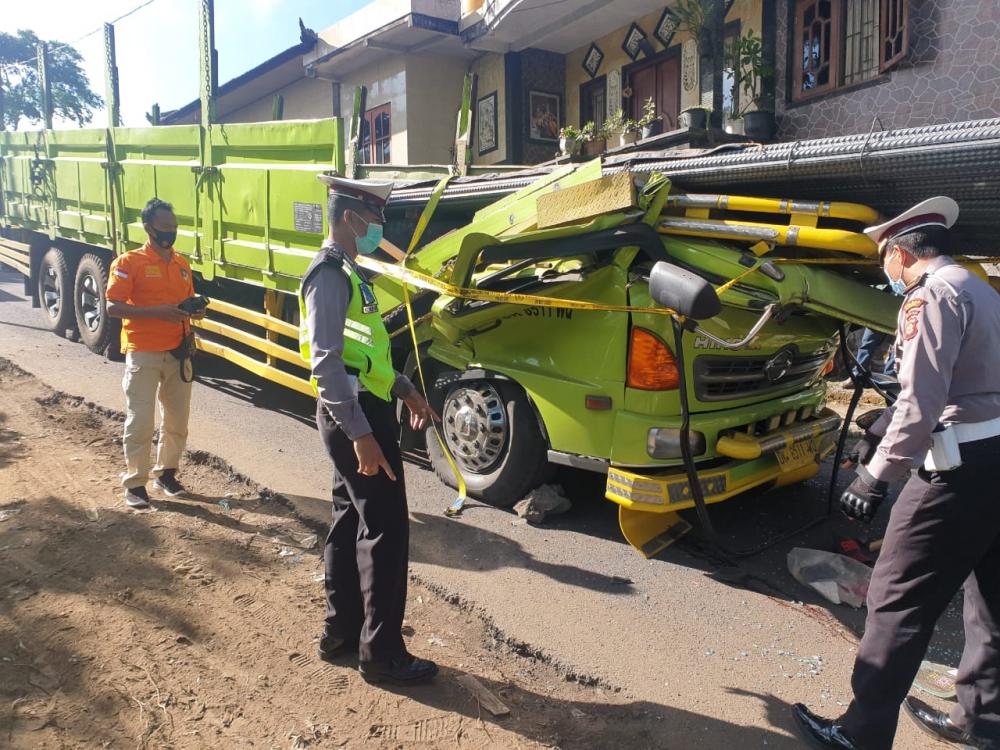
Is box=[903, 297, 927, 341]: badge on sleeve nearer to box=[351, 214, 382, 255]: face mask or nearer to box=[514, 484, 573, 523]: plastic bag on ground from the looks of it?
box=[351, 214, 382, 255]: face mask

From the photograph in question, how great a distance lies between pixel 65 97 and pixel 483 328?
29385mm

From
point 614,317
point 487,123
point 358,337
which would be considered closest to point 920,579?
point 614,317

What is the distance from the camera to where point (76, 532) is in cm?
381

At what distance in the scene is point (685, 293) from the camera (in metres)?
3.09

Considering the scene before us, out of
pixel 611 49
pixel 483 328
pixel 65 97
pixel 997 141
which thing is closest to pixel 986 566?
pixel 997 141

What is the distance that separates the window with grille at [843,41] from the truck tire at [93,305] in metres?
8.01

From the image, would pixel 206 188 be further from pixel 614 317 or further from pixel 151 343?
pixel 614 317

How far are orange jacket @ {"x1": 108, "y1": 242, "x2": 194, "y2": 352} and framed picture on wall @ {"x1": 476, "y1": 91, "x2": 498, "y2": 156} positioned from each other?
8.40 metres

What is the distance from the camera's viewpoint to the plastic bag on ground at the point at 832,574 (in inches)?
135

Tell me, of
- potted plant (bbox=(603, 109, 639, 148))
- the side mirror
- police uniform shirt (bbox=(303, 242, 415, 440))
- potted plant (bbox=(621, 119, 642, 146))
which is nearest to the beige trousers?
→ police uniform shirt (bbox=(303, 242, 415, 440))

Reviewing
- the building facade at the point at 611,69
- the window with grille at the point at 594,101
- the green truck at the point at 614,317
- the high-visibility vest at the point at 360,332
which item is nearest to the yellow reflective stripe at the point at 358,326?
the high-visibility vest at the point at 360,332

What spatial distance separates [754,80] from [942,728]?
772cm

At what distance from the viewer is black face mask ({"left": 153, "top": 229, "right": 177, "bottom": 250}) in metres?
4.41

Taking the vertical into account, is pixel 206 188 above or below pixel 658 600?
above
